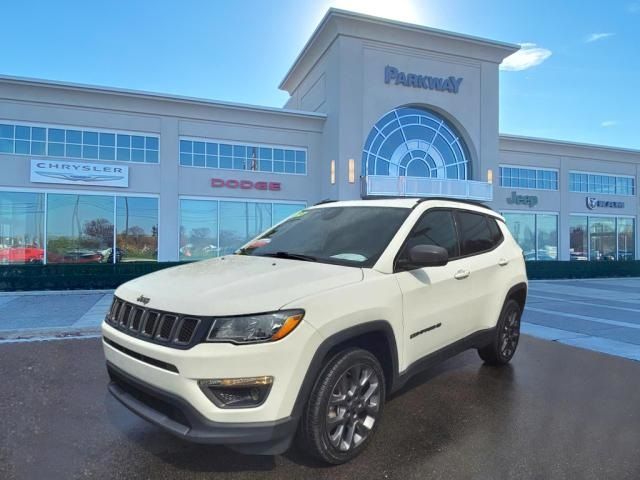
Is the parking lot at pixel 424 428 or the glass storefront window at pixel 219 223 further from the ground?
the glass storefront window at pixel 219 223

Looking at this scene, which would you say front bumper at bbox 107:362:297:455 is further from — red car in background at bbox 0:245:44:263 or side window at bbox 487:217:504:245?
red car in background at bbox 0:245:44:263

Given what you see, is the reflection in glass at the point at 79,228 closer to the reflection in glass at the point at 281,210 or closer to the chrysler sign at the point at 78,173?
the chrysler sign at the point at 78,173

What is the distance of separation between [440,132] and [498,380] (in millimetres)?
20999

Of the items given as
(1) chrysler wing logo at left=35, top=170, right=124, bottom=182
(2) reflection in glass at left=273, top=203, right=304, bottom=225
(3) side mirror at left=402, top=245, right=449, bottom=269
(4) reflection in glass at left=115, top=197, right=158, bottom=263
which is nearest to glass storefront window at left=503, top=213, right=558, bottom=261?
(2) reflection in glass at left=273, top=203, right=304, bottom=225

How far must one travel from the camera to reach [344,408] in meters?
2.89

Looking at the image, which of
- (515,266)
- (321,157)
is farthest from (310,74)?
(515,266)

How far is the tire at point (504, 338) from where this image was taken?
4.92m

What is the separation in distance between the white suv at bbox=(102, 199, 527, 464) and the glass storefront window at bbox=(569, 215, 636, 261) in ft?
90.6

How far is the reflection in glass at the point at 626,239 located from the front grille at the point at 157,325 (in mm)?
33378

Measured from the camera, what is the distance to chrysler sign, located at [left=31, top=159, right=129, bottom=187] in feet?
57.0

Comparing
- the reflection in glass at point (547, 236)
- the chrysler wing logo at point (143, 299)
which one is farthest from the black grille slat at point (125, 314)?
the reflection in glass at point (547, 236)

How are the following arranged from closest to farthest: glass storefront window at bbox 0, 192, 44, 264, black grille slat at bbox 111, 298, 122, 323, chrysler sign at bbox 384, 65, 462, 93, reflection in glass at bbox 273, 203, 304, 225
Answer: black grille slat at bbox 111, 298, 122, 323 → glass storefront window at bbox 0, 192, 44, 264 → reflection in glass at bbox 273, 203, 304, 225 → chrysler sign at bbox 384, 65, 462, 93

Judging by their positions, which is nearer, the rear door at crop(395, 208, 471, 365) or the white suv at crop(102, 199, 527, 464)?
the white suv at crop(102, 199, 527, 464)

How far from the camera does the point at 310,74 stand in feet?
82.7
